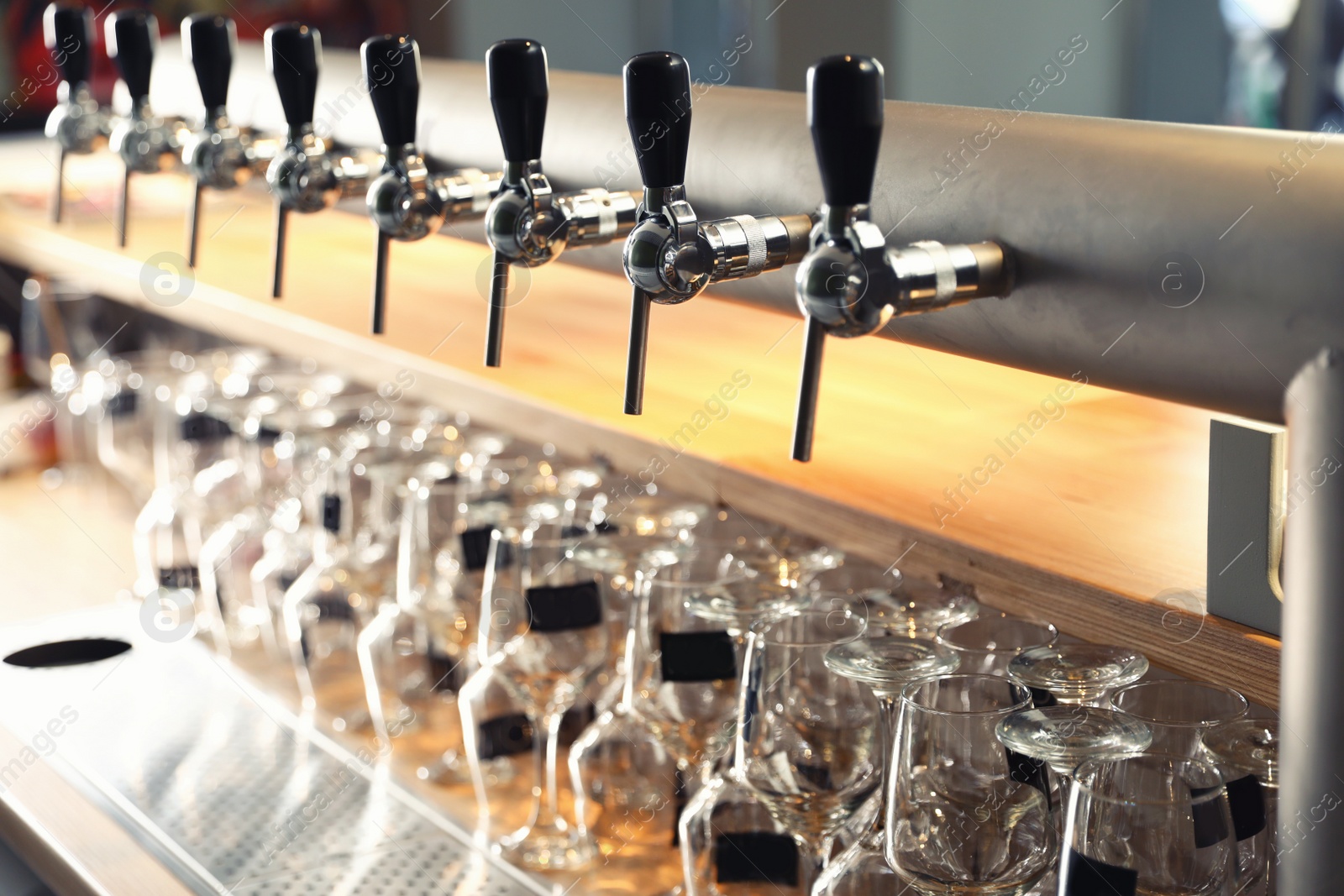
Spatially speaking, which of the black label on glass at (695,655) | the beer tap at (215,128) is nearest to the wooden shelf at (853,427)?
the black label on glass at (695,655)

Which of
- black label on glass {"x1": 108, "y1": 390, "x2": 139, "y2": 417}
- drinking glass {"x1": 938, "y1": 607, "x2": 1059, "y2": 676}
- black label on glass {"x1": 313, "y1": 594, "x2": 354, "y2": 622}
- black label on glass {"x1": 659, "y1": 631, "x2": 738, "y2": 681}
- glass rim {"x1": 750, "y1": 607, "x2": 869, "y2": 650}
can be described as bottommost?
black label on glass {"x1": 313, "y1": 594, "x2": 354, "y2": 622}

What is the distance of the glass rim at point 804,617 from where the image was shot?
1009 mm

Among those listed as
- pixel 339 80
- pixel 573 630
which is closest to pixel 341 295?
pixel 339 80

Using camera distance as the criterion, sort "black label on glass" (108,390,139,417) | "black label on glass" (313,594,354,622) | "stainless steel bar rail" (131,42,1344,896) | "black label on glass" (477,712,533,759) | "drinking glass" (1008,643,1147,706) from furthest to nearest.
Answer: "black label on glass" (108,390,139,417) → "black label on glass" (313,594,354,622) → "black label on glass" (477,712,533,759) → "drinking glass" (1008,643,1147,706) → "stainless steel bar rail" (131,42,1344,896)

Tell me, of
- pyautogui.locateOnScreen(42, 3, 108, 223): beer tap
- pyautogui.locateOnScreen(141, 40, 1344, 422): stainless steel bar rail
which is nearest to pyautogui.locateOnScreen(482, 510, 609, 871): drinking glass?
pyautogui.locateOnScreen(141, 40, 1344, 422): stainless steel bar rail

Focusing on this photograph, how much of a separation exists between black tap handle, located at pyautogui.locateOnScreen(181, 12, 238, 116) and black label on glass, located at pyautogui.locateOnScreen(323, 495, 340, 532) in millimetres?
502

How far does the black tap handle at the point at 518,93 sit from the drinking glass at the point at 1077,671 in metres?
0.49

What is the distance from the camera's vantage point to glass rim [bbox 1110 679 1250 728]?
891 mm

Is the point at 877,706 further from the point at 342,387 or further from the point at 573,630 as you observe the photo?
the point at 342,387

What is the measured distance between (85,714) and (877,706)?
1165 millimetres

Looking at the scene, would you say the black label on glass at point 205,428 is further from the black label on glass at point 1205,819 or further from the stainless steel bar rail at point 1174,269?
the black label on glass at point 1205,819

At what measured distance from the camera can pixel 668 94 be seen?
0.81 m

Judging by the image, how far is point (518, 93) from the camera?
98 centimetres

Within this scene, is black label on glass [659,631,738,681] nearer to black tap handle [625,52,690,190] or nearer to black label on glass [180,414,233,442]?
black tap handle [625,52,690,190]
